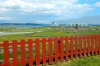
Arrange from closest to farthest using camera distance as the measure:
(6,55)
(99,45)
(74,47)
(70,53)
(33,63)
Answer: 1. (6,55)
2. (33,63)
3. (70,53)
4. (74,47)
5. (99,45)

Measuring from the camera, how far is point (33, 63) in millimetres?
12469

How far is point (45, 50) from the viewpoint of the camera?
503 inches

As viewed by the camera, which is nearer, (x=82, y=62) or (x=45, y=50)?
(x=45, y=50)

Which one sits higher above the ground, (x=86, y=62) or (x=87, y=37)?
(x=87, y=37)

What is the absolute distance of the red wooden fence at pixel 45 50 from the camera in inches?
447

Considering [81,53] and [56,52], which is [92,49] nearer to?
[81,53]

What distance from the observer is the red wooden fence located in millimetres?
11352

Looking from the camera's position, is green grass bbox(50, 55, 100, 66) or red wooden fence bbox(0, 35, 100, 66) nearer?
red wooden fence bbox(0, 35, 100, 66)

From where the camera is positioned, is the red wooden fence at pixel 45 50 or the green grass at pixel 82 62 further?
the green grass at pixel 82 62

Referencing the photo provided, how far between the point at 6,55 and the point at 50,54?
2853 mm

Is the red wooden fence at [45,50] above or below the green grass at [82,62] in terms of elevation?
above

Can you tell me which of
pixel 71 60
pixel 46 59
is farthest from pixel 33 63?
pixel 71 60

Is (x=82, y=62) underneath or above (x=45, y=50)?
underneath

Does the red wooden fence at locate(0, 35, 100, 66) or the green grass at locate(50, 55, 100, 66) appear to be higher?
the red wooden fence at locate(0, 35, 100, 66)
